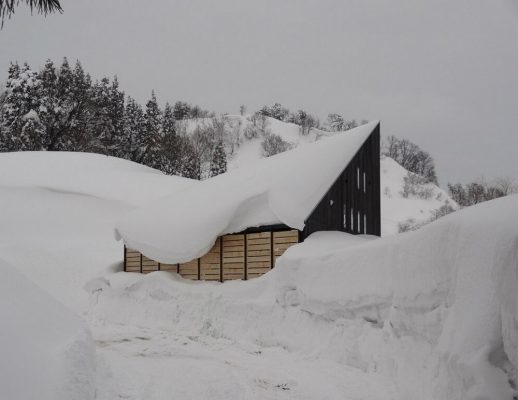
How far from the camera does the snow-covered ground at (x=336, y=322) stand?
4.16 m

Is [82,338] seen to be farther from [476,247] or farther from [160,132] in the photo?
[160,132]

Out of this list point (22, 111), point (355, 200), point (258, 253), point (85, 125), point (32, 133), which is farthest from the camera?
point (85, 125)

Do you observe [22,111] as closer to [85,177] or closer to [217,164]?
[85,177]

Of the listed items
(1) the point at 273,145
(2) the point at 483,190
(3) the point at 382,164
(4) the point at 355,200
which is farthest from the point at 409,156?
(4) the point at 355,200

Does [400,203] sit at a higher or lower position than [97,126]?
lower

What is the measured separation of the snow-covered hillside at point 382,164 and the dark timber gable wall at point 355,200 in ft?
76.7

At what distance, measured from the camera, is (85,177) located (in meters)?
28.0

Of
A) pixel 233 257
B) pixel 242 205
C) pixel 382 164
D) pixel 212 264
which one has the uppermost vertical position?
pixel 382 164

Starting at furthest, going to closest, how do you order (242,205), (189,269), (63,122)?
(63,122) < (189,269) < (242,205)

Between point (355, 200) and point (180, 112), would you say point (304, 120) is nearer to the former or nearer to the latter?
point (180, 112)

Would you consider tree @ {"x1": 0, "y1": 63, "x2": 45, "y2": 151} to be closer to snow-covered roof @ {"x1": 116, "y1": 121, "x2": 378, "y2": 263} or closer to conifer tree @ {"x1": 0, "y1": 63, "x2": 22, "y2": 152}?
conifer tree @ {"x1": 0, "y1": 63, "x2": 22, "y2": 152}

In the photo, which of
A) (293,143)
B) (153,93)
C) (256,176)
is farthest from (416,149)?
(256,176)

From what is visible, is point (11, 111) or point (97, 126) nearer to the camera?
point (11, 111)

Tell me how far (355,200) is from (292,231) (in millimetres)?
3900
